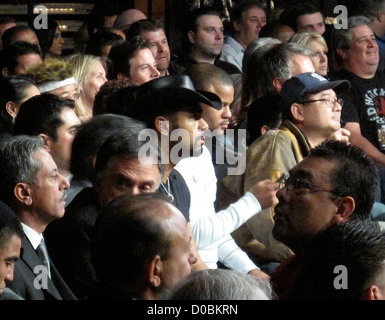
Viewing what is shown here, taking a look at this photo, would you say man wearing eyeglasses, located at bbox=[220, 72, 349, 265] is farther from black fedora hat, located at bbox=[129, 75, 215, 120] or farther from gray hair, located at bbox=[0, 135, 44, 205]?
gray hair, located at bbox=[0, 135, 44, 205]

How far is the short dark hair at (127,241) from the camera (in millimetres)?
2754

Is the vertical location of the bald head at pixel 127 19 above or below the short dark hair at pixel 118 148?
above

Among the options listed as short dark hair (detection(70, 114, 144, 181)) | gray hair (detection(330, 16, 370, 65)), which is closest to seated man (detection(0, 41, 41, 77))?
gray hair (detection(330, 16, 370, 65))

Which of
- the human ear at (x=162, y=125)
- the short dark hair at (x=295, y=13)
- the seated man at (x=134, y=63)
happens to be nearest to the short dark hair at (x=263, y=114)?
the human ear at (x=162, y=125)

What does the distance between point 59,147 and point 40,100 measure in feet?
1.01

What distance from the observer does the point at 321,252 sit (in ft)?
9.89

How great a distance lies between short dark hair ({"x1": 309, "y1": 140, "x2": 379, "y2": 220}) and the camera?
3914 millimetres

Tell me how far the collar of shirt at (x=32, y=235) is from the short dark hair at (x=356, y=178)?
1.32 metres

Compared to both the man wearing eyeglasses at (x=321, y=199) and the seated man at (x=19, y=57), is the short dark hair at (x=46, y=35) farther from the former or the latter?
the man wearing eyeglasses at (x=321, y=199)

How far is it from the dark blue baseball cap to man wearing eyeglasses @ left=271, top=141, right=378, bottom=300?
115cm

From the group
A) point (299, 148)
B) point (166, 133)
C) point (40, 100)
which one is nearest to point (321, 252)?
point (166, 133)

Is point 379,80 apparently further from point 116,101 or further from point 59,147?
point 59,147

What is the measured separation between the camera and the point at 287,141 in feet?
16.0

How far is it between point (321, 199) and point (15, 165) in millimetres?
1363
